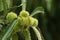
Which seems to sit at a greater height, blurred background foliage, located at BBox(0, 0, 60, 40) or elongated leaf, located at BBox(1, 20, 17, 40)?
elongated leaf, located at BBox(1, 20, 17, 40)

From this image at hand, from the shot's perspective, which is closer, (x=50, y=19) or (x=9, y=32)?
(x=9, y=32)

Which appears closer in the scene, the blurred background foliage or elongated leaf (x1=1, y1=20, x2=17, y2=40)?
elongated leaf (x1=1, y1=20, x2=17, y2=40)

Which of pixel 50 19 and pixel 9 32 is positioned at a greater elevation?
pixel 9 32

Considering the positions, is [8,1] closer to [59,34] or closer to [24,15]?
[24,15]

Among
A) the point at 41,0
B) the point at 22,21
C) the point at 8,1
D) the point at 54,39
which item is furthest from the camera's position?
the point at 54,39

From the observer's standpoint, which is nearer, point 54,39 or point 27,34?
point 27,34

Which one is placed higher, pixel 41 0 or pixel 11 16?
pixel 11 16

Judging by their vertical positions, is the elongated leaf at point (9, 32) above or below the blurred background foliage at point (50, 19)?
above

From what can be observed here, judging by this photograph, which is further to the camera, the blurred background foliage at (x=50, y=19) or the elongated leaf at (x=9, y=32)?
the blurred background foliage at (x=50, y=19)

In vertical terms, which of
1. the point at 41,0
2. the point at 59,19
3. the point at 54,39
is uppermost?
the point at 41,0

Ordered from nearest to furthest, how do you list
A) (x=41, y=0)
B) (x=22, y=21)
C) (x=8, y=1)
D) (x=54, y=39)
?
1. (x=22, y=21)
2. (x=8, y=1)
3. (x=41, y=0)
4. (x=54, y=39)

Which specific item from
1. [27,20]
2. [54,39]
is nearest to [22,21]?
[27,20]
